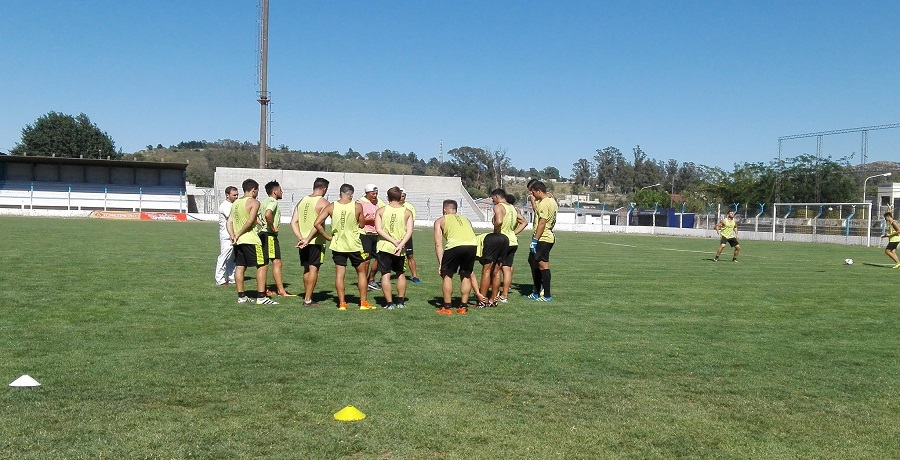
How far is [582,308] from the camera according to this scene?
11.0 meters

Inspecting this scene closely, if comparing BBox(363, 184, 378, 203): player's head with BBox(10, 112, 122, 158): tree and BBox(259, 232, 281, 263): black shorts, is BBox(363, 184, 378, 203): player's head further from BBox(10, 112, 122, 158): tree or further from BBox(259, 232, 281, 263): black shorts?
BBox(10, 112, 122, 158): tree

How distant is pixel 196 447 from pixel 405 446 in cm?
120

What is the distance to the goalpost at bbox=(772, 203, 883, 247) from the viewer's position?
39844 mm

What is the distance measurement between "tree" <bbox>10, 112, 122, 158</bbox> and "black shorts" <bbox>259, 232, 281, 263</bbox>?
96920 mm

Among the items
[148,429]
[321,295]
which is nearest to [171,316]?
[321,295]

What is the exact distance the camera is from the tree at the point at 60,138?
322ft

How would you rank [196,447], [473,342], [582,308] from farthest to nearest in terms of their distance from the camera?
[582,308], [473,342], [196,447]

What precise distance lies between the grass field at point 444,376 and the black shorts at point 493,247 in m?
0.76

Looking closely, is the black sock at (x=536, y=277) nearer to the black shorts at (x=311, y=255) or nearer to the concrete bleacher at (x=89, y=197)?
the black shorts at (x=311, y=255)

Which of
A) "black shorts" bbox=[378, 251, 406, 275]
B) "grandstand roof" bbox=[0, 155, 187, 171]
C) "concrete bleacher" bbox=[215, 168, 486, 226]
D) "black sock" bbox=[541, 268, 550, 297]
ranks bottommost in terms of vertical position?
"black sock" bbox=[541, 268, 550, 297]

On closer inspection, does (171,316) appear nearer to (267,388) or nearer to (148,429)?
(267,388)

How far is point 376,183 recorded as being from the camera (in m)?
75.8

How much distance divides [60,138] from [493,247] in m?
102


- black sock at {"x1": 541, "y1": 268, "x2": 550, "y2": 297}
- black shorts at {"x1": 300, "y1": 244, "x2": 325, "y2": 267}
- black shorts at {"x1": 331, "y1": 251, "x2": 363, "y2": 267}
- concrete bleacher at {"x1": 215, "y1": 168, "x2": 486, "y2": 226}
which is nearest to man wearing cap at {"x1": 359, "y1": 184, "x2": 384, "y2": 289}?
black shorts at {"x1": 300, "y1": 244, "x2": 325, "y2": 267}
